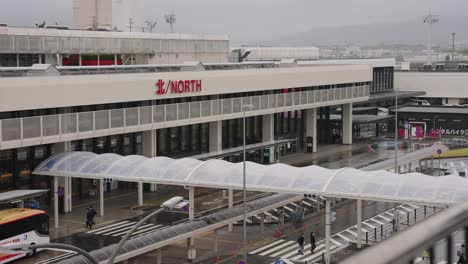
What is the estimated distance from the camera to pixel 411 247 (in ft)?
9.98

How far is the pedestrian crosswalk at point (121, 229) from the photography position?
33.5 m

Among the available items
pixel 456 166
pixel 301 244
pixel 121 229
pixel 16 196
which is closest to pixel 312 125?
pixel 456 166

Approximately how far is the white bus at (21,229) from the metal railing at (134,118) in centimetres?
457

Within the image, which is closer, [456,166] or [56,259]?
[56,259]

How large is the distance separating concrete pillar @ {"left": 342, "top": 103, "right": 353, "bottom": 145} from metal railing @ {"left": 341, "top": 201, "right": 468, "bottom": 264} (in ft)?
210

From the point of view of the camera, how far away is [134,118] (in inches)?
1657

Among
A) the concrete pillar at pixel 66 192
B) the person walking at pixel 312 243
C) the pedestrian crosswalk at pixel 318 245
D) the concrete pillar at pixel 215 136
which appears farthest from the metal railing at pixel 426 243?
the concrete pillar at pixel 215 136

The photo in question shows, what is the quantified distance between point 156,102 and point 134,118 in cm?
351

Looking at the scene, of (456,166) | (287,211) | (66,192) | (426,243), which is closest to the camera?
(426,243)

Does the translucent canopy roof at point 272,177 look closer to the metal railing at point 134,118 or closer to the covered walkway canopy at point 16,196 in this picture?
the metal railing at point 134,118

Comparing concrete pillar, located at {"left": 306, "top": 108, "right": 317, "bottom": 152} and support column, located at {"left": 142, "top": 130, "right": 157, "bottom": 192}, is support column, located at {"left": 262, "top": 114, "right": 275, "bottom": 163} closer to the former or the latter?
concrete pillar, located at {"left": 306, "top": 108, "right": 317, "bottom": 152}

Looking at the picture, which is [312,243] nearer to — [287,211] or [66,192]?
[287,211]

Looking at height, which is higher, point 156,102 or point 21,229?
point 156,102

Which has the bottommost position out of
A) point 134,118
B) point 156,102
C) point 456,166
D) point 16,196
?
point 456,166
